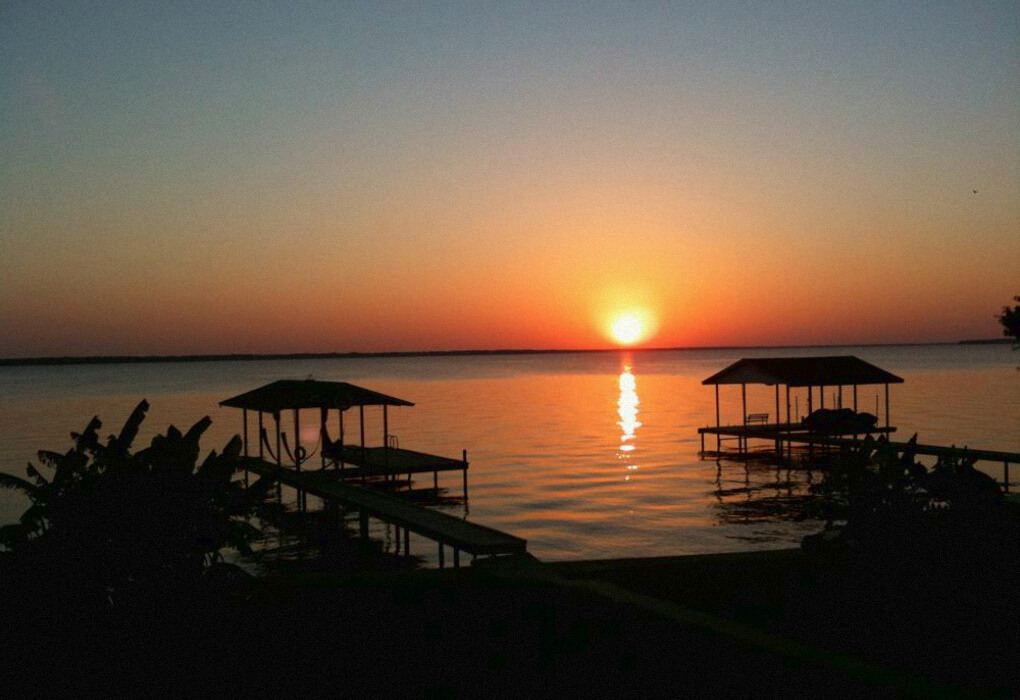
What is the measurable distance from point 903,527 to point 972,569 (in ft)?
2.13

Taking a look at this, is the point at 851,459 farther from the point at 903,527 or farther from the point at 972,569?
the point at 972,569

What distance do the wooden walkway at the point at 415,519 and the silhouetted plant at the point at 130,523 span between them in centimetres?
50

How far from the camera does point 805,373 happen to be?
40312 millimetres

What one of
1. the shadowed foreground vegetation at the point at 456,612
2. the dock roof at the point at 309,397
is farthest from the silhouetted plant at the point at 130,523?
the dock roof at the point at 309,397

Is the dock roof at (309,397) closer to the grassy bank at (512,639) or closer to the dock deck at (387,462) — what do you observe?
the dock deck at (387,462)

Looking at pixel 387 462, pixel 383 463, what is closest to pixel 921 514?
pixel 387 462

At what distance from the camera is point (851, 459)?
9195 millimetres

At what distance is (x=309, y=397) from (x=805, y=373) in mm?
22138

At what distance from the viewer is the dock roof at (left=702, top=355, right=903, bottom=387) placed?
131 ft

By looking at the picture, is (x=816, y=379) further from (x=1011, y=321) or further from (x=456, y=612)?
(x=456, y=612)

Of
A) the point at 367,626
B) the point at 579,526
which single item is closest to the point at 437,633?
the point at 367,626

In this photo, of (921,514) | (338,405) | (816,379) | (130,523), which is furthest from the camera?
(816,379)

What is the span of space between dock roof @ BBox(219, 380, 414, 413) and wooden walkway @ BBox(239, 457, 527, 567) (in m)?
2.06

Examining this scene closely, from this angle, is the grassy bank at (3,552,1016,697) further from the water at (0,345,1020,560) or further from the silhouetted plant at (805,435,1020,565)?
the water at (0,345,1020,560)
